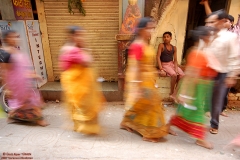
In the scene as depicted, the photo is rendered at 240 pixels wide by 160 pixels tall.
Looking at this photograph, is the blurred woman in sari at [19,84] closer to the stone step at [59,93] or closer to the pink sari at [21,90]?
the pink sari at [21,90]

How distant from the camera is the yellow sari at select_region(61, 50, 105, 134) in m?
2.53

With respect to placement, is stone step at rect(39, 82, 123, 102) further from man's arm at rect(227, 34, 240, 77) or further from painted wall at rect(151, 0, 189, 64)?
man's arm at rect(227, 34, 240, 77)

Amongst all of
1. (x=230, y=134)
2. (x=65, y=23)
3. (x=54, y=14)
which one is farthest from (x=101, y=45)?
(x=230, y=134)

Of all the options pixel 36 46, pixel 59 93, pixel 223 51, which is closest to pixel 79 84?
pixel 59 93

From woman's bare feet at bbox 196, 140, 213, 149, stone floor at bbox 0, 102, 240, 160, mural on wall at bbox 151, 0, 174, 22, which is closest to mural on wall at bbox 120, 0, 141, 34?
mural on wall at bbox 151, 0, 174, 22

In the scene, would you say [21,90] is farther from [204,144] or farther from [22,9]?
[204,144]

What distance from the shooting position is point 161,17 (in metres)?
3.89

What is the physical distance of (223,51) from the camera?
2.58 metres

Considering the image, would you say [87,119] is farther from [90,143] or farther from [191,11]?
[191,11]

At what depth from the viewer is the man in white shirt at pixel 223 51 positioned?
2.54 meters

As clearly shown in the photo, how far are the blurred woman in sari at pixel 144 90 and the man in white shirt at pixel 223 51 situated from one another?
3.11ft

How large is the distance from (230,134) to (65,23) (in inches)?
175

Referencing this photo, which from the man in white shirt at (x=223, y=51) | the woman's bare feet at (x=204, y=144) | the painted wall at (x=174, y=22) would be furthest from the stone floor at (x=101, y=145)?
the painted wall at (x=174, y=22)

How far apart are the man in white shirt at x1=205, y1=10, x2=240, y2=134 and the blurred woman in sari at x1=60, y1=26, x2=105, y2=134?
1.89 metres
